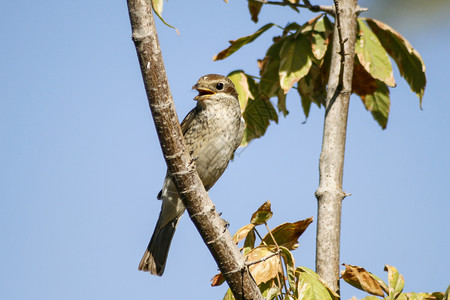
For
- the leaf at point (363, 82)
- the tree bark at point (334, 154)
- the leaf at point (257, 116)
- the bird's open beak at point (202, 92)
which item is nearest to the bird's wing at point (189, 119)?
the bird's open beak at point (202, 92)

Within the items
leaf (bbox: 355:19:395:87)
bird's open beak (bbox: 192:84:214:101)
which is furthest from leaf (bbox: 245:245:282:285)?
bird's open beak (bbox: 192:84:214:101)

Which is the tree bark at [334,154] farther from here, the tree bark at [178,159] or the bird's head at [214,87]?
the bird's head at [214,87]

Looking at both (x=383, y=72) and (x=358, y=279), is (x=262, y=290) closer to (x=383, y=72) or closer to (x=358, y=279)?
(x=358, y=279)

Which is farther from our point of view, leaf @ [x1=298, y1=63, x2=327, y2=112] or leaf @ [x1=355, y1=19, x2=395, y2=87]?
leaf @ [x1=298, y1=63, x2=327, y2=112]

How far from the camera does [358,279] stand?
3.10m

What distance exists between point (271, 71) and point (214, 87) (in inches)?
37.6

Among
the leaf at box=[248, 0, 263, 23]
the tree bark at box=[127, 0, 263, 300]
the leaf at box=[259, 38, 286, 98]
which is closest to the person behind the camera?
the tree bark at box=[127, 0, 263, 300]

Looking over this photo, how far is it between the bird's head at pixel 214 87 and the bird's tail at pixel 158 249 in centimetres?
114

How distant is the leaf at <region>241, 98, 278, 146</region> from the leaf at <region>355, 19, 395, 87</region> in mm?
820

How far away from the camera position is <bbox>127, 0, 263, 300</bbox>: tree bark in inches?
106

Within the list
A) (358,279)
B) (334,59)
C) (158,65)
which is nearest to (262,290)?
(358,279)

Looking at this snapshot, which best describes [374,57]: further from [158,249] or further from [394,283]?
[158,249]

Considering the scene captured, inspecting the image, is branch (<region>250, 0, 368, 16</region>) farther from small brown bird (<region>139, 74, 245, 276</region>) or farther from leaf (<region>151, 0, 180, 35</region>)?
leaf (<region>151, 0, 180, 35</region>)

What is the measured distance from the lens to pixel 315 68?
4.21 meters
